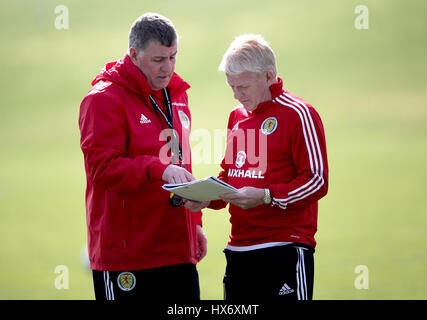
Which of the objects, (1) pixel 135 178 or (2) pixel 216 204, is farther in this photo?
(2) pixel 216 204

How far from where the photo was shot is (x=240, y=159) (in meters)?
3.38

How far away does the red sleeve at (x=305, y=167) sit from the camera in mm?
3145

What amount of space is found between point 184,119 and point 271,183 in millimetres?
650

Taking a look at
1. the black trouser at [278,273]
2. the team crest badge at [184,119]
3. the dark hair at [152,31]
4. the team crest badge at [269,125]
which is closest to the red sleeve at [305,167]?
the team crest badge at [269,125]

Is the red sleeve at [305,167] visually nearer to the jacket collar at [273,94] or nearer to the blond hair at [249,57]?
the jacket collar at [273,94]

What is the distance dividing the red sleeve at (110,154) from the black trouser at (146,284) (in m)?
0.47

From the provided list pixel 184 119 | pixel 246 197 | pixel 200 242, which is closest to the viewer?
pixel 246 197

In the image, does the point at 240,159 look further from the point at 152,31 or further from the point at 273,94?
the point at 152,31

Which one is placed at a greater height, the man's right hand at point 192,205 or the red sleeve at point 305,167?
the red sleeve at point 305,167

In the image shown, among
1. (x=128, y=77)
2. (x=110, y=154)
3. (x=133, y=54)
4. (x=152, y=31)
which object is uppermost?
(x=152, y=31)

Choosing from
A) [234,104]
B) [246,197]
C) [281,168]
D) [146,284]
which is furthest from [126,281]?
[234,104]
